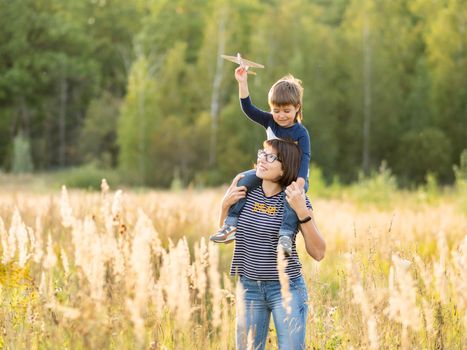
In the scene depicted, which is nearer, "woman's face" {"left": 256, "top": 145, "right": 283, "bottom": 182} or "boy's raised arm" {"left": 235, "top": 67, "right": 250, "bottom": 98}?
"woman's face" {"left": 256, "top": 145, "right": 283, "bottom": 182}

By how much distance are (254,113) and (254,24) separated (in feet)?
100

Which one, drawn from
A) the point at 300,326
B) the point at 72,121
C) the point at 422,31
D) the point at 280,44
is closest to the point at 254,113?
the point at 300,326

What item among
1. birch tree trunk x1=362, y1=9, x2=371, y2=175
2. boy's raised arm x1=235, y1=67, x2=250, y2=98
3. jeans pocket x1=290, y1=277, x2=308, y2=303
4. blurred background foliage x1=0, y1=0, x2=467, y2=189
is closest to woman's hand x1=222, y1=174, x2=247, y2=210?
jeans pocket x1=290, y1=277, x2=308, y2=303

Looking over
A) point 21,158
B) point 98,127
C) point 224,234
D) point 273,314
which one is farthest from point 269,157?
point 98,127

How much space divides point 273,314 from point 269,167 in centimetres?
66

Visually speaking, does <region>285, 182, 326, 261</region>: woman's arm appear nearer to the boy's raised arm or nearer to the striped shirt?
the striped shirt

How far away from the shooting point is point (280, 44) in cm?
3297

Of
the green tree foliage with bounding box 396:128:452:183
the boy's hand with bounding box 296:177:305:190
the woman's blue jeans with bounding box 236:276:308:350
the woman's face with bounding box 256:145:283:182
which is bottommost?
the green tree foliage with bounding box 396:128:452:183

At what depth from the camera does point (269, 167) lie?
3344 mm

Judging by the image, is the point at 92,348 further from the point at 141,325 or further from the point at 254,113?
the point at 254,113

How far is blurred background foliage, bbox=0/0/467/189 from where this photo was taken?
101 feet

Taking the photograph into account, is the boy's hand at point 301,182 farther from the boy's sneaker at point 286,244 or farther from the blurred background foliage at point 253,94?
the blurred background foliage at point 253,94

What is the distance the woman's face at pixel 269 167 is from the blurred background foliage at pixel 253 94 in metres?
25.7

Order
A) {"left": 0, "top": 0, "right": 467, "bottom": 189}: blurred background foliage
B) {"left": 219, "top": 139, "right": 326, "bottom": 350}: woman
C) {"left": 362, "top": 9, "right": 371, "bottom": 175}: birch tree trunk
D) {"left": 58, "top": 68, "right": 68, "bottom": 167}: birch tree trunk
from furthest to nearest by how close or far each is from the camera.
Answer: {"left": 58, "top": 68, "right": 68, "bottom": 167}: birch tree trunk, {"left": 362, "top": 9, "right": 371, "bottom": 175}: birch tree trunk, {"left": 0, "top": 0, "right": 467, "bottom": 189}: blurred background foliage, {"left": 219, "top": 139, "right": 326, "bottom": 350}: woman
